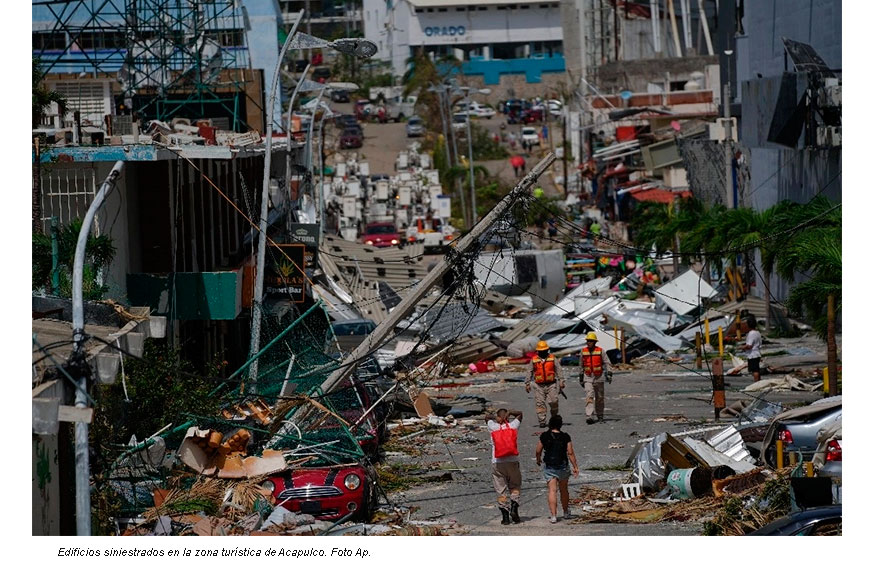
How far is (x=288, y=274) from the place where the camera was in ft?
85.7

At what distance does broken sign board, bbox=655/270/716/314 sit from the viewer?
3749 cm

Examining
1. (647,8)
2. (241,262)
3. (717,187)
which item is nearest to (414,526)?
(241,262)

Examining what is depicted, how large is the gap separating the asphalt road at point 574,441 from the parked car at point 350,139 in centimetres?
6482

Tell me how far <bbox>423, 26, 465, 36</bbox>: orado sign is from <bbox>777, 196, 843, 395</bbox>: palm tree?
306 feet

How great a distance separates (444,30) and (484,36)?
3.56 metres

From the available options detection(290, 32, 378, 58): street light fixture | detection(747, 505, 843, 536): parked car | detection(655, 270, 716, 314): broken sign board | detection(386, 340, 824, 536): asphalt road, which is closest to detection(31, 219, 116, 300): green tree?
detection(290, 32, 378, 58): street light fixture

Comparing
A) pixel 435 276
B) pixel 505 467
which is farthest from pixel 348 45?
pixel 505 467

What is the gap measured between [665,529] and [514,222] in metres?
8.11

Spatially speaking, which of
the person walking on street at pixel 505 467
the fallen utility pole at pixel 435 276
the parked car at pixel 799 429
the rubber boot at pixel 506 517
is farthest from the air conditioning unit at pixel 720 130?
the rubber boot at pixel 506 517

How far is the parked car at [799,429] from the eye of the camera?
18375 mm

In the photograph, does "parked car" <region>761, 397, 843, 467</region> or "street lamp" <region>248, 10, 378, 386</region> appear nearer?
"parked car" <region>761, 397, 843, 467</region>

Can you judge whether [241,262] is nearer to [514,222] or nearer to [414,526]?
[514,222]

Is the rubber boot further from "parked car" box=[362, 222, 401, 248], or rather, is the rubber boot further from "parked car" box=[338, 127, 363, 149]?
"parked car" box=[338, 127, 363, 149]

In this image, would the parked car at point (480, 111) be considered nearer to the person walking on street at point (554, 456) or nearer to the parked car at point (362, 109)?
the parked car at point (362, 109)
